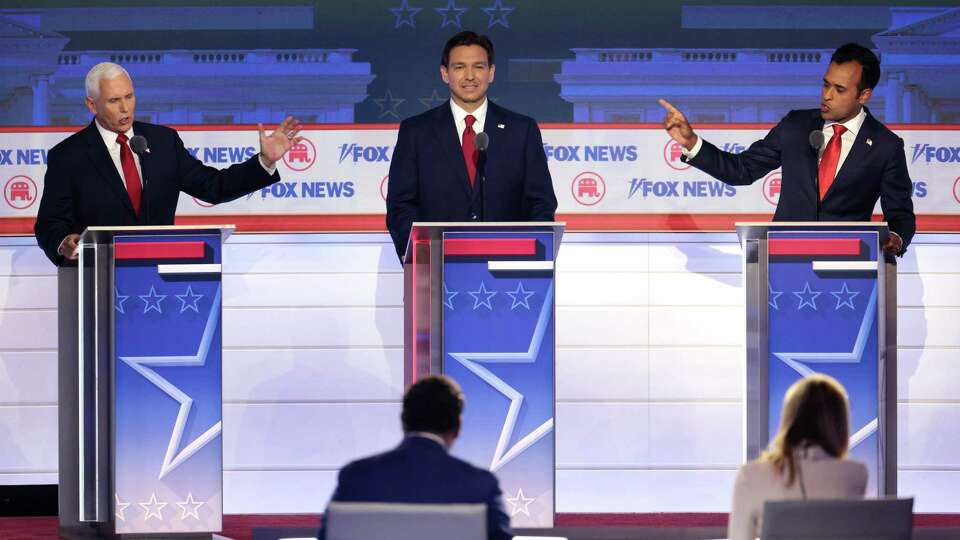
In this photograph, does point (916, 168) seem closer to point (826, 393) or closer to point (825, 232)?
point (825, 232)

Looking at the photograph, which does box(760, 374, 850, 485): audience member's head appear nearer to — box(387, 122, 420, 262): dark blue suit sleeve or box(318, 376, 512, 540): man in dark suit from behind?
box(318, 376, 512, 540): man in dark suit from behind

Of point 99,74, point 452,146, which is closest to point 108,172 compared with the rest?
point 99,74

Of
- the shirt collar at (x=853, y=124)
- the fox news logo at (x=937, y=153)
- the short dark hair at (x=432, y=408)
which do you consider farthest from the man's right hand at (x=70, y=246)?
the fox news logo at (x=937, y=153)

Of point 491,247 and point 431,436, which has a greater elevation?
point 491,247

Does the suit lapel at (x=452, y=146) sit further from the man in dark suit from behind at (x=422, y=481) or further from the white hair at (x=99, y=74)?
the man in dark suit from behind at (x=422, y=481)

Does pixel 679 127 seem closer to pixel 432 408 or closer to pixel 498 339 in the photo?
pixel 498 339

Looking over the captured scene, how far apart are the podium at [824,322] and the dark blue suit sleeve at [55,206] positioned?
2.24m

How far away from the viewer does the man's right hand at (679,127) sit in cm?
472

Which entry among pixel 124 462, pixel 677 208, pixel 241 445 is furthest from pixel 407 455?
pixel 677 208

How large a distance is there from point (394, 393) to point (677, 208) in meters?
1.54

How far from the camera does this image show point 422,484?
9.21ft

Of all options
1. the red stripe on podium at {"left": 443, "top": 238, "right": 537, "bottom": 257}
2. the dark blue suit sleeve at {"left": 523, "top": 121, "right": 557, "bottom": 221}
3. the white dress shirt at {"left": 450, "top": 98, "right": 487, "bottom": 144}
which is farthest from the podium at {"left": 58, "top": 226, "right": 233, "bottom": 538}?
the dark blue suit sleeve at {"left": 523, "top": 121, "right": 557, "bottom": 221}

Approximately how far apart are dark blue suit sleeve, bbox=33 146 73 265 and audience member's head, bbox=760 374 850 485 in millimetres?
2726

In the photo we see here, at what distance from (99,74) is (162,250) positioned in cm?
87
